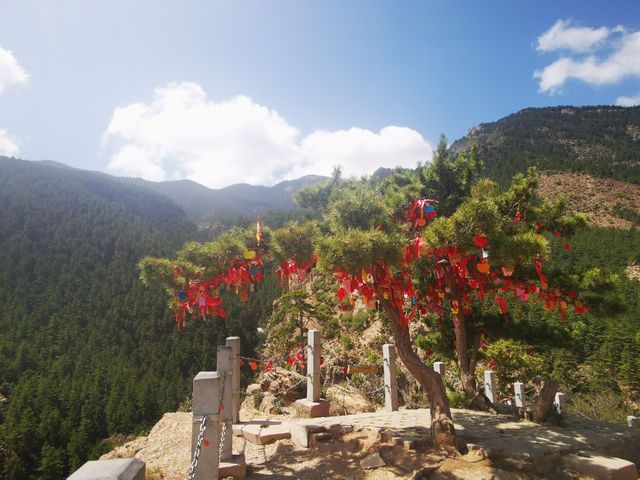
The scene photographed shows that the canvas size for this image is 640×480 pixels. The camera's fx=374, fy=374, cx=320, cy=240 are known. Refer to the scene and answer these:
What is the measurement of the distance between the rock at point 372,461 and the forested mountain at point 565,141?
6034cm

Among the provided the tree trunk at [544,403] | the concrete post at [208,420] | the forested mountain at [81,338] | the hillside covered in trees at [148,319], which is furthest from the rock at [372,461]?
the forested mountain at [81,338]

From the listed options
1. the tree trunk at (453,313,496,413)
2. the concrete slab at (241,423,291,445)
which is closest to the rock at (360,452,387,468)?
the concrete slab at (241,423,291,445)

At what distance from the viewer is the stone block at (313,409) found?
28.1 feet

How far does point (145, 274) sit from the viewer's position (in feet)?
22.0

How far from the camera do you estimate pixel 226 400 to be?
5.09m

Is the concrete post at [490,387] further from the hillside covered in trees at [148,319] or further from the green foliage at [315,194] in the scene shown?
the green foliage at [315,194]

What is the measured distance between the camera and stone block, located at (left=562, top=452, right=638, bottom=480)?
4.85 metres

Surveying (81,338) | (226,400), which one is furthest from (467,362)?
(81,338)

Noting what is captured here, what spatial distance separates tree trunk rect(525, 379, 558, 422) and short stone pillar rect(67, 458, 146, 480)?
7718mm

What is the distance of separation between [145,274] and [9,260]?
282 feet

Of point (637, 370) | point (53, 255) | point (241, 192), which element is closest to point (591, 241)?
point (637, 370)

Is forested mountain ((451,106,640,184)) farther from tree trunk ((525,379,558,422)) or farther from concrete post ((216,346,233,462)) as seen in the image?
concrete post ((216,346,233,462))

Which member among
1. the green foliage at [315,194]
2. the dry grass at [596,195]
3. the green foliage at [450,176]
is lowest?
the green foliage at [450,176]

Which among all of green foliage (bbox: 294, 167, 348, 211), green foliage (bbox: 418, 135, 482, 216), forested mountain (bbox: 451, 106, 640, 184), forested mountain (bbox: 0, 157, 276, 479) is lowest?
forested mountain (bbox: 0, 157, 276, 479)
